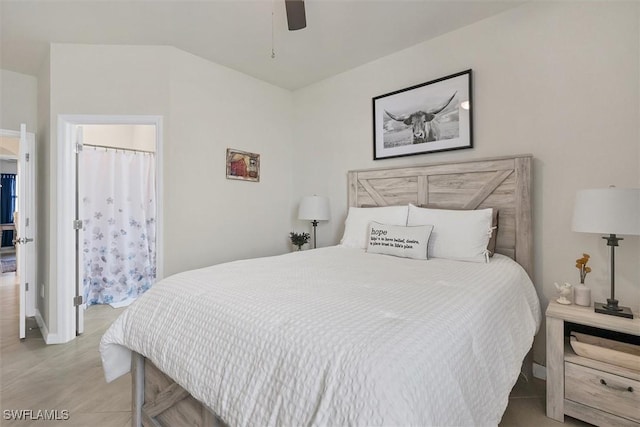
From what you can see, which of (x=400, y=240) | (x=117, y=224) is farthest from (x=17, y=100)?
(x=400, y=240)

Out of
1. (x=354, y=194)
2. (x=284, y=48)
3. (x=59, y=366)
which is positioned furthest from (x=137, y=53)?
(x=59, y=366)

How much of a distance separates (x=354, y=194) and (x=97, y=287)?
11.0 ft

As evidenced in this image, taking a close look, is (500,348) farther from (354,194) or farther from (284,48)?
(284,48)

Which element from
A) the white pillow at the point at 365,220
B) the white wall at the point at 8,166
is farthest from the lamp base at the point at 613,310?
the white wall at the point at 8,166

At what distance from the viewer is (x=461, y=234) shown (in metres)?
2.07

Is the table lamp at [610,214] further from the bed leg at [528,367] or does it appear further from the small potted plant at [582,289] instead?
the bed leg at [528,367]

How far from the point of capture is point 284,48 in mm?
2787

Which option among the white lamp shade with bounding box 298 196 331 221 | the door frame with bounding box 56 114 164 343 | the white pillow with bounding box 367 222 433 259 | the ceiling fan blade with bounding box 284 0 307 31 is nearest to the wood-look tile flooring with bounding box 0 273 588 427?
the door frame with bounding box 56 114 164 343

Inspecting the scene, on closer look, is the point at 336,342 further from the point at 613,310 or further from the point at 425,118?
the point at 425,118

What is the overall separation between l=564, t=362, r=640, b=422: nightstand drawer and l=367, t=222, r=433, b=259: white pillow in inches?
39.1

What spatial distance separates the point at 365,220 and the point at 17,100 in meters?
3.85

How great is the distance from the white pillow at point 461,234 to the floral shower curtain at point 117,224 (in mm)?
3627

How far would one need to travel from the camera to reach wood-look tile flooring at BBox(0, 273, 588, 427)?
1.70m

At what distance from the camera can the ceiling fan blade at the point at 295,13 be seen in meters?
1.60
